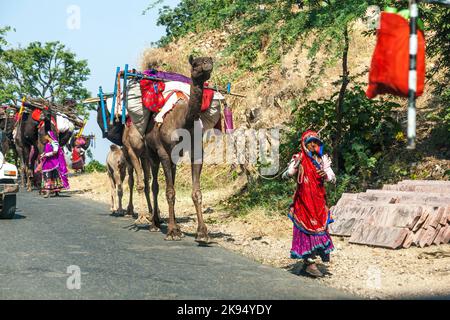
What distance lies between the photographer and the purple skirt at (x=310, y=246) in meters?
7.83

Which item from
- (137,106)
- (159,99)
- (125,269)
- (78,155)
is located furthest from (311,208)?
(78,155)

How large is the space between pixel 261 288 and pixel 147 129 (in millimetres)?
5552

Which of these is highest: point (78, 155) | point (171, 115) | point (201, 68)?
point (201, 68)

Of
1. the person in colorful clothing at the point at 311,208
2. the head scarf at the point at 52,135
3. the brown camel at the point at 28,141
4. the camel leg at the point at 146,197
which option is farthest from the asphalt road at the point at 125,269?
the brown camel at the point at 28,141

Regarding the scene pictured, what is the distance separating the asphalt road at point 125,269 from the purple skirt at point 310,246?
309 mm

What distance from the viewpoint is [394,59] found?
5859 mm

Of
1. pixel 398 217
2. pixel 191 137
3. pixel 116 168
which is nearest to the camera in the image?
pixel 398 217

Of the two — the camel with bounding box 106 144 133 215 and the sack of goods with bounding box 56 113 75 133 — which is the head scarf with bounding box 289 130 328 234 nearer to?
the camel with bounding box 106 144 133 215

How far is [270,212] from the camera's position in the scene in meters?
13.1

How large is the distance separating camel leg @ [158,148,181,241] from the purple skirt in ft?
10.7

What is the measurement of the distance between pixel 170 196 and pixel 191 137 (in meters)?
1.10

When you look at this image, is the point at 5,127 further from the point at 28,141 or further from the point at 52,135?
the point at 52,135
